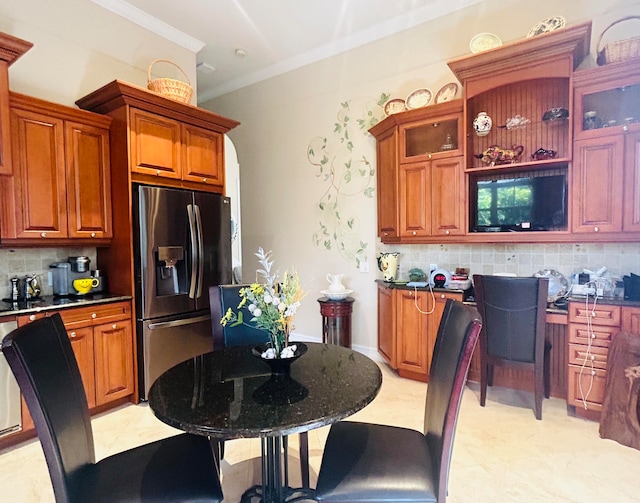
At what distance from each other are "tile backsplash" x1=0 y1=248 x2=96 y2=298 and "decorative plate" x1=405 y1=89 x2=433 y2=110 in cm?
328

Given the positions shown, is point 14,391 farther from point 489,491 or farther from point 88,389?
point 489,491

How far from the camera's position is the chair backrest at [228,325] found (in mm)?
2189

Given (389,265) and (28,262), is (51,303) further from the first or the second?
(389,265)

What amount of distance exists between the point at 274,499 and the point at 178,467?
0.50 m

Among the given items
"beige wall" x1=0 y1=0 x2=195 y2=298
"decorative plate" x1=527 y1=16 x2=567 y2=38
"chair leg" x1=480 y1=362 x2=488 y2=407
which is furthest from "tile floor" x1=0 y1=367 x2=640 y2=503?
"decorative plate" x1=527 y1=16 x2=567 y2=38

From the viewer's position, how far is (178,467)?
1354 millimetres

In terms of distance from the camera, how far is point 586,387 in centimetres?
260

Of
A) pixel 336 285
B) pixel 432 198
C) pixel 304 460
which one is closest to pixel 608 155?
pixel 432 198

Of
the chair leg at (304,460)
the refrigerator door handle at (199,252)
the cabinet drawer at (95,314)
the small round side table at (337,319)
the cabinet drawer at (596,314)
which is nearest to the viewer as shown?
the chair leg at (304,460)

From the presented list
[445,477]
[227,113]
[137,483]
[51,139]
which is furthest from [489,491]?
[227,113]

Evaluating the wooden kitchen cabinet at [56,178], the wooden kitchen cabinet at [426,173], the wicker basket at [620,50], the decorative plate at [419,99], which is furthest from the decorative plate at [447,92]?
the wooden kitchen cabinet at [56,178]

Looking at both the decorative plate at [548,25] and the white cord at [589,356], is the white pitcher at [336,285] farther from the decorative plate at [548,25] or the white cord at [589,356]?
the decorative plate at [548,25]

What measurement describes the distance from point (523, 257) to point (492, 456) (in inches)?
67.0

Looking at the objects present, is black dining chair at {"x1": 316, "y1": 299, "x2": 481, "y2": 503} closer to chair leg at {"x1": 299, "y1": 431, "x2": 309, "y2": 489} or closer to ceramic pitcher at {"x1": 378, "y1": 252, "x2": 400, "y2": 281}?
chair leg at {"x1": 299, "y1": 431, "x2": 309, "y2": 489}
